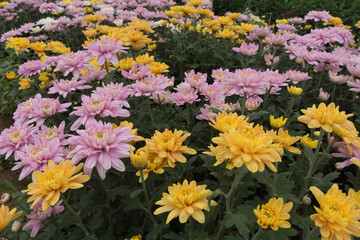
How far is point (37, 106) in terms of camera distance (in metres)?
1.79

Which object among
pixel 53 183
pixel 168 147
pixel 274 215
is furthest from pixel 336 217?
pixel 53 183

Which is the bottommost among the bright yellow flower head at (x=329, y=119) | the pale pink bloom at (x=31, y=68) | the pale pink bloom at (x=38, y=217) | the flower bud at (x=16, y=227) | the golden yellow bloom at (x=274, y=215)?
the flower bud at (x=16, y=227)

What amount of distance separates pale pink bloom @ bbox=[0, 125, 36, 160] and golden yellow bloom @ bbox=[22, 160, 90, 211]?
49cm

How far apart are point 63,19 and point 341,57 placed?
4517 mm

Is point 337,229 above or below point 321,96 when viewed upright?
above

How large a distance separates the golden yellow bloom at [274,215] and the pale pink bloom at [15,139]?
1.51m

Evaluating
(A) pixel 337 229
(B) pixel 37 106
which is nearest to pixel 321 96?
(A) pixel 337 229

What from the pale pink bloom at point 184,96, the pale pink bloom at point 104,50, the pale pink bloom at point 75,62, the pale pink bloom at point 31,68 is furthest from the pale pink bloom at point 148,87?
the pale pink bloom at point 31,68

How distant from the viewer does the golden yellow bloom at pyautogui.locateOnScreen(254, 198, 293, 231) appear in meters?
1.23

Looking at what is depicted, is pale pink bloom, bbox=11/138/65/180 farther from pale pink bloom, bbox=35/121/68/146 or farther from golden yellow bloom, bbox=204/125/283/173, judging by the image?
golden yellow bloom, bbox=204/125/283/173

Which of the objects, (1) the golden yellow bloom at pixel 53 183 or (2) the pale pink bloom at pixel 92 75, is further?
(2) the pale pink bloom at pixel 92 75

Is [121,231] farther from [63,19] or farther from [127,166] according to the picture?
[63,19]

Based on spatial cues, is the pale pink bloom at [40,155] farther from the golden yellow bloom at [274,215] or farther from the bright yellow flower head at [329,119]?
the bright yellow flower head at [329,119]

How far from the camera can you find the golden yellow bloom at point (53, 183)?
1.20 meters
